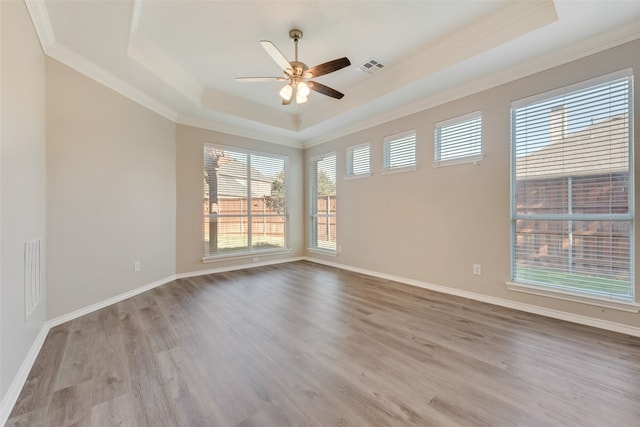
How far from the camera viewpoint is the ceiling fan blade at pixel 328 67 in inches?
100

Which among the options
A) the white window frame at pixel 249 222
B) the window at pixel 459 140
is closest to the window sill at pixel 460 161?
the window at pixel 459 140

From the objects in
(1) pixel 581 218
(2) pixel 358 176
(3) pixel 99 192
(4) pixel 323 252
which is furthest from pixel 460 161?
(3) pixel 99 192

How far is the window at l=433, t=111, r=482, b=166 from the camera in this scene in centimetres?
345

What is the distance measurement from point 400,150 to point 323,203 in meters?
2.16

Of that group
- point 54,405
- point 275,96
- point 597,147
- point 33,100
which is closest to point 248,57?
point 275,96

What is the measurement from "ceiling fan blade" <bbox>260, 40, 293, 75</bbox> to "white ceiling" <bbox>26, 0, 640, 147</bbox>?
1.31 ft

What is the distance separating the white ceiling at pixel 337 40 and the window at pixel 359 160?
0.96m

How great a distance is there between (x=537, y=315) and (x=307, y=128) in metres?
4.46

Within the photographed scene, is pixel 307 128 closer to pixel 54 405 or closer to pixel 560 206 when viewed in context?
pixel 560 206

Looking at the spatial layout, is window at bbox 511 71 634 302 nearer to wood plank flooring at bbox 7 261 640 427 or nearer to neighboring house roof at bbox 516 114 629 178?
neighboring house roof at bbox 516 114 629 178

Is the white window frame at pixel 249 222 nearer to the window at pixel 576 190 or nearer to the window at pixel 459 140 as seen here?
the window at pixel 459 140

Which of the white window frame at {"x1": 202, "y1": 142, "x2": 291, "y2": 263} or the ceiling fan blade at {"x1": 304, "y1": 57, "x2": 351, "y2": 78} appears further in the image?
the white window frame at {"x1": 202, "y1": 142, "x2": 291, "y2": 263}

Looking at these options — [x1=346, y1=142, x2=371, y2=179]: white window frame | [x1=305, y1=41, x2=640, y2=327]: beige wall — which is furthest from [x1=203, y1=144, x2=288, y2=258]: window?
[x1=305, y1=41, x2=640, y2=327]: beige wall

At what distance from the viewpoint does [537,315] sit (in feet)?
9.49
